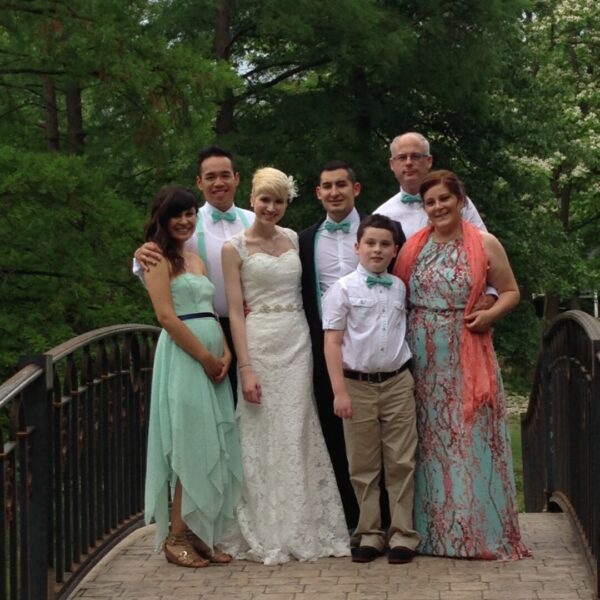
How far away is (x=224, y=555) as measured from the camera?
20.4 ft

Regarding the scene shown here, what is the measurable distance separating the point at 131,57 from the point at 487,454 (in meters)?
8.69

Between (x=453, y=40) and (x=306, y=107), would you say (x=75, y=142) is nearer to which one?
(x=306, y=107)

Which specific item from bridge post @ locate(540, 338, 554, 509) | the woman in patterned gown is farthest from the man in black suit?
bridge post @ locate(540, 338, 554, 509)

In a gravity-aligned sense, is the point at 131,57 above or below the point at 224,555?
above

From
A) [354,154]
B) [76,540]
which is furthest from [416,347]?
[354,154]

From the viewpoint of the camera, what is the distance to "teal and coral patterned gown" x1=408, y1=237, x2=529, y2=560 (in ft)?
20.3

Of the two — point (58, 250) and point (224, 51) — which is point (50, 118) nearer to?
point (224, 51)

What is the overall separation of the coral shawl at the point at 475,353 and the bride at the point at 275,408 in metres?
0.71

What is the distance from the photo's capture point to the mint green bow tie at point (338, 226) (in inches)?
257

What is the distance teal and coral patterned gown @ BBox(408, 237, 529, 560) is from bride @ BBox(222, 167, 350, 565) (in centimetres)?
45

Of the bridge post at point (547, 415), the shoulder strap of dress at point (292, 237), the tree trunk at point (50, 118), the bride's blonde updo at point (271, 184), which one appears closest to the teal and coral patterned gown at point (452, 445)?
the shoulder strap of dress at point (292, 237)

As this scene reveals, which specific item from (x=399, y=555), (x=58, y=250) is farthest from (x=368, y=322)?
(x=58, y=250)

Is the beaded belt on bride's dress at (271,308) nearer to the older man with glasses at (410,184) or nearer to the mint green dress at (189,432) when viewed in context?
the mint green dress at (189,432)

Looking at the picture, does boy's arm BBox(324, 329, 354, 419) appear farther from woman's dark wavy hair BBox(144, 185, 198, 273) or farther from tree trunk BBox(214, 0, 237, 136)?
tree trunk BBox(214, 0, 237, 136)
